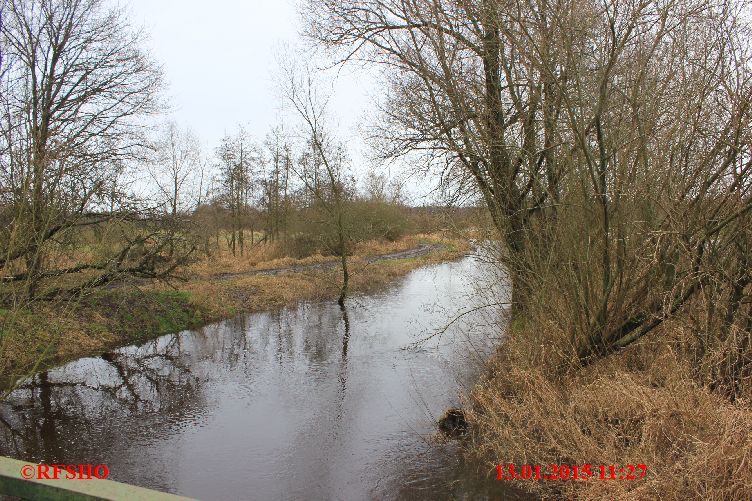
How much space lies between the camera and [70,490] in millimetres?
1504

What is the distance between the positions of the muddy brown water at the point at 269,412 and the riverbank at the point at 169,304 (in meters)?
0.60

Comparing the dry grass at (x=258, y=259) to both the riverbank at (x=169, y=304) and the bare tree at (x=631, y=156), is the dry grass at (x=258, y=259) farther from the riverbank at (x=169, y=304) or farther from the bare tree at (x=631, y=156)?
the bare tree at (x=631, y=156)

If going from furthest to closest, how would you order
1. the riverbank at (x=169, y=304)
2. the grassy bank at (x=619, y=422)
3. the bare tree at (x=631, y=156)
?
1. the riverbank at (x=169, y=304)
2. the bare tree at (x=631, y=156)
3. the grassy bank at (x=619, y=422)

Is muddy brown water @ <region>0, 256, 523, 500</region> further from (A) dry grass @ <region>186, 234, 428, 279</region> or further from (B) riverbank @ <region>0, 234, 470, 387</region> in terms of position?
(A) dry grass @ <region>186, 234, 428, 279</region>

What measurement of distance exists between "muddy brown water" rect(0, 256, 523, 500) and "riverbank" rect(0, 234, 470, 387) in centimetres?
60

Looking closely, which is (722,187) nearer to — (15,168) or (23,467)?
(23,467)

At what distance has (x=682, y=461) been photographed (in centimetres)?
483

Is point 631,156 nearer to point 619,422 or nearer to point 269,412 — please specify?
point 619,422

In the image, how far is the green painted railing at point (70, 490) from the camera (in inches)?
57.4

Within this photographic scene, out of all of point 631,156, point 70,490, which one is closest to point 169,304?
point 631,156

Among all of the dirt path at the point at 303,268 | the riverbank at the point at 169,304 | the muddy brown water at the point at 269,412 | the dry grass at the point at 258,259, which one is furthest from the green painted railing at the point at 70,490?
the dirt path at the point at 303,268

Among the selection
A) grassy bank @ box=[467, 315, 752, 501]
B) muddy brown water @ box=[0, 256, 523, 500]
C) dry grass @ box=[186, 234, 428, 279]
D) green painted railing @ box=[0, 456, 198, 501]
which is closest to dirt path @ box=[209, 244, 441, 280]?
dry grass @ box=[186, 234, 428, 279]

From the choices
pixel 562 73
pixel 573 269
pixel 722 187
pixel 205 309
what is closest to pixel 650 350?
pixel 573 269

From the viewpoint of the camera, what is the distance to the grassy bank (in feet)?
14.9
